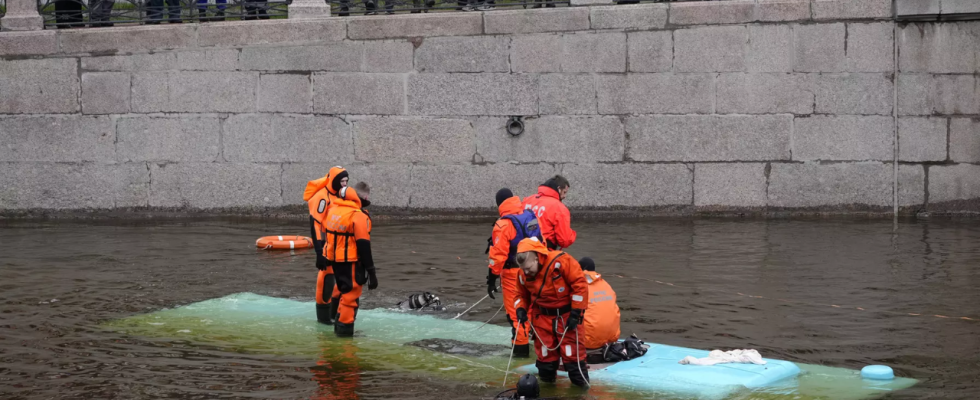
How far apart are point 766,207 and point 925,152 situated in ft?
8.25

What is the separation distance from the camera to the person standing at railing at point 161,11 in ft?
54.1

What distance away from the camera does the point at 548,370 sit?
765 cm

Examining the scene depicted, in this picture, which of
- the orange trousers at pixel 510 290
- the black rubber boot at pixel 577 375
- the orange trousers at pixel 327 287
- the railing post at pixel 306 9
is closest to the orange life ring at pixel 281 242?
the railing post at pixel 306 9

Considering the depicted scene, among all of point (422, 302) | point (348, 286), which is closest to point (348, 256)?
point (348, 286)

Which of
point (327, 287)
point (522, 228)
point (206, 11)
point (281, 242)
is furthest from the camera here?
point (206, 11)

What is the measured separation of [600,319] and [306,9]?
9807 mm

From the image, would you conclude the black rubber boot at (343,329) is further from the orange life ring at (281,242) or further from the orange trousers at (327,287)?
the orange life ring at (281,242)

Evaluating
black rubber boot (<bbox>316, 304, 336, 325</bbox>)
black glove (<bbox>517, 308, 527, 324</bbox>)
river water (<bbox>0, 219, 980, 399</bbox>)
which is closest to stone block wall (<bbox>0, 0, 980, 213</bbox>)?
river water (<bbox>0, 219, 980, 399</bbox>)

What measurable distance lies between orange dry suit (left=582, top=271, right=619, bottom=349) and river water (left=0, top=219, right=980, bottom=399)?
2.81 feet

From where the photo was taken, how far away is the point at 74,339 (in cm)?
888

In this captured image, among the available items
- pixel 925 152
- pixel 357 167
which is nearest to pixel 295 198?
pixel 357 167

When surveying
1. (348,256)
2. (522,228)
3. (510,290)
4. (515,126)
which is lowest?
(510,290)

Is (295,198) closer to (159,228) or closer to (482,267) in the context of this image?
(159,228)

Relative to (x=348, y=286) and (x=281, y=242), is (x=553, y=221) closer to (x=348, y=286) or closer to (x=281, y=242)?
(x=348, y=286)
